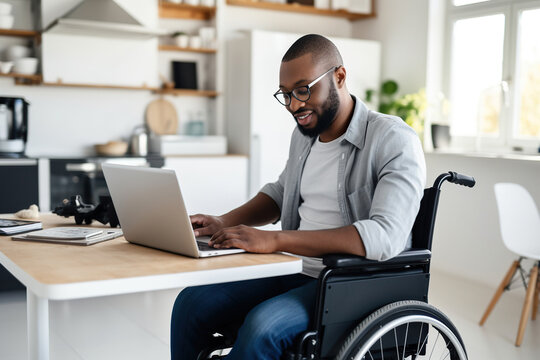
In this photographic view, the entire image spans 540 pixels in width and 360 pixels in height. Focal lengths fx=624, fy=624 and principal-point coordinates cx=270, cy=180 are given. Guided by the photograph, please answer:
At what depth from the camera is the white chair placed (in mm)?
3133

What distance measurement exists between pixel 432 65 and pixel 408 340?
11.8 ft

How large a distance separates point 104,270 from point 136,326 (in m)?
2.00

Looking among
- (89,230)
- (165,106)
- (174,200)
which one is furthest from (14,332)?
(165,106)

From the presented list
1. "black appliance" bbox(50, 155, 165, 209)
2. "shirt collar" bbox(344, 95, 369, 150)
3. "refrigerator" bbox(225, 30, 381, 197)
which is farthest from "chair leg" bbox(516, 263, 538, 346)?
"black appliance" bbox(50, 155, 165, 209)

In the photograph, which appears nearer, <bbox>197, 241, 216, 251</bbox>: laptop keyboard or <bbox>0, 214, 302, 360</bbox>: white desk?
<bbox>0, 214, 302, 360</bbox>: white desk

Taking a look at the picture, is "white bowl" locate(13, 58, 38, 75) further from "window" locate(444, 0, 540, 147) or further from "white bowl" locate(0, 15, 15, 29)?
"window" locate(444, 0, 540, 147)

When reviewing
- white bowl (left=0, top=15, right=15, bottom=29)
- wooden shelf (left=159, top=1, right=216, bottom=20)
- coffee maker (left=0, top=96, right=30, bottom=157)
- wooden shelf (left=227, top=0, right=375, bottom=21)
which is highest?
wooden shelf (left=227, top=0, right=375, bottom=21)

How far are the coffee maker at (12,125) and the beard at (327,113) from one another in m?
2.88

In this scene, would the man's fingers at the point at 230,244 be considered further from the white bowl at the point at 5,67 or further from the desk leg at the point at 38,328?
the white bowl at the point at 5,67

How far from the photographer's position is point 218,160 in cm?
470

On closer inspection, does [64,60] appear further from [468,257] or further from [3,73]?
[468,257]

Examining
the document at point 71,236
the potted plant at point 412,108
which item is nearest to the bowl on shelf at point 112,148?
the potted plant at point 412,108

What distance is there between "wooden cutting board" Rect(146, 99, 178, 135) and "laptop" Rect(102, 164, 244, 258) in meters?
3.33

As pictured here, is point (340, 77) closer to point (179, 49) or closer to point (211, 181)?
point (211, 181)
